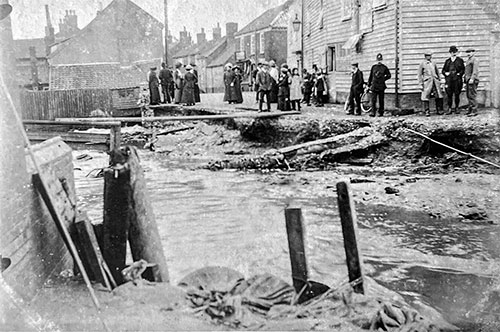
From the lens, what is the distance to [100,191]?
12117 millimetres

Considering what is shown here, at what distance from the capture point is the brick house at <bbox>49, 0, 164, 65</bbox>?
1738 inches

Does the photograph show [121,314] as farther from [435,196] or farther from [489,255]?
[435,196]

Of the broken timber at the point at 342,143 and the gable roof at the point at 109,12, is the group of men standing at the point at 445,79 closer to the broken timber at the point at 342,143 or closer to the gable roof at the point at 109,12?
the broken timber at the point at 342,143

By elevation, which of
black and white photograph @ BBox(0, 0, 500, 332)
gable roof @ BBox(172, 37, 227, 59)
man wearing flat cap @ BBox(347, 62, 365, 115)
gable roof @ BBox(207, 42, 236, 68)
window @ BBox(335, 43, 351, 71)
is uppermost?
gable roof @ BBox(172, 37, 227, 59)

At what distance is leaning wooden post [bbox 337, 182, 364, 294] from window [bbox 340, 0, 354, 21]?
17.8 metres

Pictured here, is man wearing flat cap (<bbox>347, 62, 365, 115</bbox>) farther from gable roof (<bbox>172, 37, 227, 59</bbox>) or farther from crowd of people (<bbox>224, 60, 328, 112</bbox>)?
Result: gable roof (<bbox>172, 37, 227, 59</bbox>)

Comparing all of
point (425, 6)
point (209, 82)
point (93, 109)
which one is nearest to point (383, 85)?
point (425, 6)

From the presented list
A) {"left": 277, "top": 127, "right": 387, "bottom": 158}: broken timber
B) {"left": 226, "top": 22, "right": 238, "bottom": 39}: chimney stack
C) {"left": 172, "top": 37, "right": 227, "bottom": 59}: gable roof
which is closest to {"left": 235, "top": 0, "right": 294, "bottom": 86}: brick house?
{"left": 226, "top": 22, "right": 238, "bottom": 39}: chimney stack

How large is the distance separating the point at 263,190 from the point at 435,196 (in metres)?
3.60

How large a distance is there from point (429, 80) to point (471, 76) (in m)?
1.18

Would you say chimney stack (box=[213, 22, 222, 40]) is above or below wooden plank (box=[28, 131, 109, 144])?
above

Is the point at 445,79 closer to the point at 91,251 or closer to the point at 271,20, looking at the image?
the point at 91,251

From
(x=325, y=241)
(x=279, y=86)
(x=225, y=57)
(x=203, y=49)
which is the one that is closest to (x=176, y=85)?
(x=279, y=86)

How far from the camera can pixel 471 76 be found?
15258 millimetres
